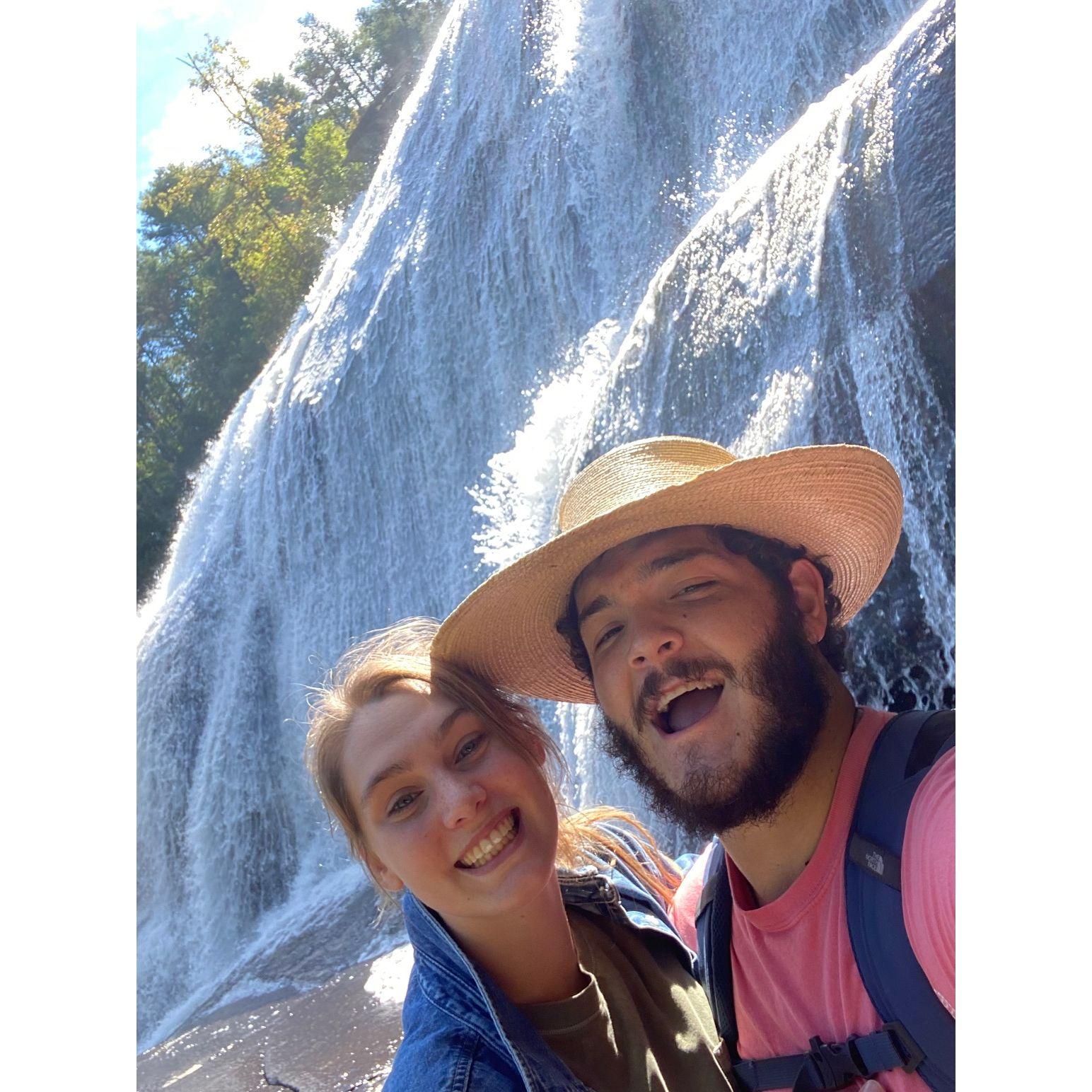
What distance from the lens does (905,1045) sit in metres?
0.90

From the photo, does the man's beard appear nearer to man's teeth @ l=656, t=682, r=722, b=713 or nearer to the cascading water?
man's teeth @ l=656, t=682, r=722, b=713

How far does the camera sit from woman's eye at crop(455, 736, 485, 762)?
1207 mm

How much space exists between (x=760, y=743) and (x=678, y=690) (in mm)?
91

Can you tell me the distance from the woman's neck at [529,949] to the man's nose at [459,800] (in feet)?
0.36

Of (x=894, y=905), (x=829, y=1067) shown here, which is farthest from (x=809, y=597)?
(x=829, y=1067)

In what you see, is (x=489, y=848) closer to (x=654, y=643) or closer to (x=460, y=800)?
(x=460, y=800)

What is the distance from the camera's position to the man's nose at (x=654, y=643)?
1.04 meters

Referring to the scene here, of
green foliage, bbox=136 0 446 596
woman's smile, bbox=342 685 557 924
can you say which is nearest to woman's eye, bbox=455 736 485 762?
woman's smile, bbox=342 685 557 924

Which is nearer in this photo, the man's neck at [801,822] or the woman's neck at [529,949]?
the man's neck at [801,822]

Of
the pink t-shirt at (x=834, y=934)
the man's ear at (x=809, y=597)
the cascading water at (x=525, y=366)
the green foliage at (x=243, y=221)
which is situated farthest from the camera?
the green foliage at (x=243, y=221)

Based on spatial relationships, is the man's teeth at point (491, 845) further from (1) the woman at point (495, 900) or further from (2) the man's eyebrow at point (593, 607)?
(2) the man's eyebrow at point (593, 607)

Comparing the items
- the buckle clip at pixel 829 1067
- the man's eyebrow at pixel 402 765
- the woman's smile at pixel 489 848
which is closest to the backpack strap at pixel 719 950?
the buckle clip at pixel 829 1067

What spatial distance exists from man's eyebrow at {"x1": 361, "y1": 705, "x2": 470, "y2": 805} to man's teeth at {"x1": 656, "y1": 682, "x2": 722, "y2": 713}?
264 mm
